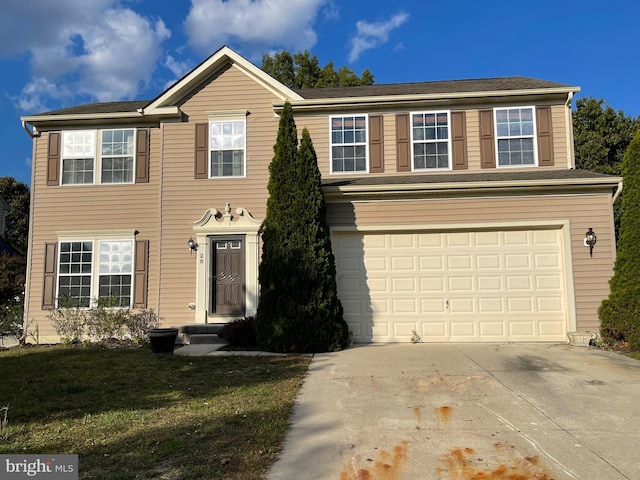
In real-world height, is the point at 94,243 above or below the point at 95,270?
above

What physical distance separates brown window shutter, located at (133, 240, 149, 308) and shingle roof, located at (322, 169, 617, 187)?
4.72m

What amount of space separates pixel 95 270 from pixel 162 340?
379 centimetres

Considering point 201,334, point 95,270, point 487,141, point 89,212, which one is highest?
point 487,141

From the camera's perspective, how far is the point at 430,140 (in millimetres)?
10766

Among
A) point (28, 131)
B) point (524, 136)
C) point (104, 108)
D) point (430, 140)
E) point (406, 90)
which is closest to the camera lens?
point (524, 136)

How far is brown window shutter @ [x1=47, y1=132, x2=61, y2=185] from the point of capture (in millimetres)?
11266

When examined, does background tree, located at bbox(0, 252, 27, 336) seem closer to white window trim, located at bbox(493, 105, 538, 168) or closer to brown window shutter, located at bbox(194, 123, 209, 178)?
brown window shutter, located at bbox(194, 123, 209, 178)

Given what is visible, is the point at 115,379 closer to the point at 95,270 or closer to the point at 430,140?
the point at 95,270

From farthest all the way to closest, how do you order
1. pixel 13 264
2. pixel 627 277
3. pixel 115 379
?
pixel 13 264 → pixel 627 277 → pixel 115 379

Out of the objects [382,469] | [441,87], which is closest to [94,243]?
[441,87]

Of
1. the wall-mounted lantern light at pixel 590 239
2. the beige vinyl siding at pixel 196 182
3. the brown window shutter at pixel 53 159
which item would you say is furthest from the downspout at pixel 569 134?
the brown window shutter at pixel 53 159

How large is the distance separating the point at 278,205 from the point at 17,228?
23904 mm

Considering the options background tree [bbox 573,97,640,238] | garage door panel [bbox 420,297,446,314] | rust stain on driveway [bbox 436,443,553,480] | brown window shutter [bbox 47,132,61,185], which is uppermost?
background tree [bbox 573,97,640,238]

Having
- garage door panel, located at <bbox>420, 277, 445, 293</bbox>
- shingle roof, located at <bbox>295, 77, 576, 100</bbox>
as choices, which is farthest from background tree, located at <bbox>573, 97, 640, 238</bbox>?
garage door panel, located at <bbox>420, 277, 445, 293</bbox>
